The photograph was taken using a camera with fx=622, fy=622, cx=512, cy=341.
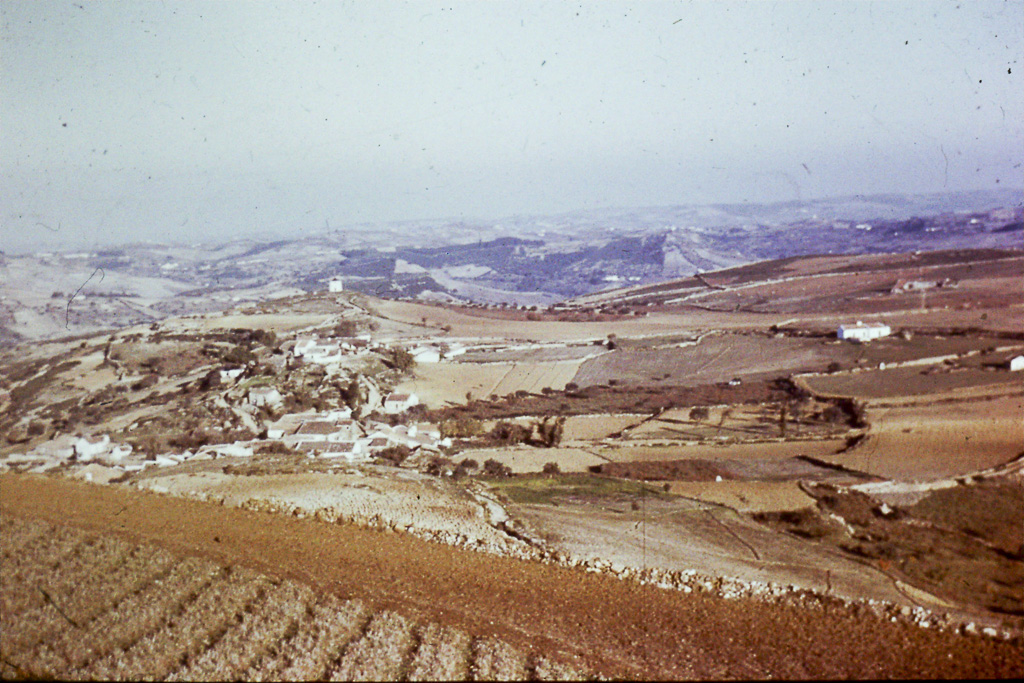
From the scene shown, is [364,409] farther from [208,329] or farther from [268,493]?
[208,329]

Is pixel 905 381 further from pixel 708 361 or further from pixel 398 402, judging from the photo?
pixel 398 402

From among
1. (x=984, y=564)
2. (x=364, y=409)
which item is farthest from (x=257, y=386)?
(x=984, y=564)

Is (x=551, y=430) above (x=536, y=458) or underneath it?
underneath

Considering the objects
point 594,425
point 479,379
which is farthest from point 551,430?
point 479,379

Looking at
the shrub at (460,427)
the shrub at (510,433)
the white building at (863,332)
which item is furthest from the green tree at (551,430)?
the white building at (863,332)

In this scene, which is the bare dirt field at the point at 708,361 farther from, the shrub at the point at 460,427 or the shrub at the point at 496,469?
the shrub at the point at 496,469

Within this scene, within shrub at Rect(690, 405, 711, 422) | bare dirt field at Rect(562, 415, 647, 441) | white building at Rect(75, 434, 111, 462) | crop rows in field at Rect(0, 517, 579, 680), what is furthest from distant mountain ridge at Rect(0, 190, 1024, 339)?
crop rows in field at Rect(0, 517, 579, 680)
